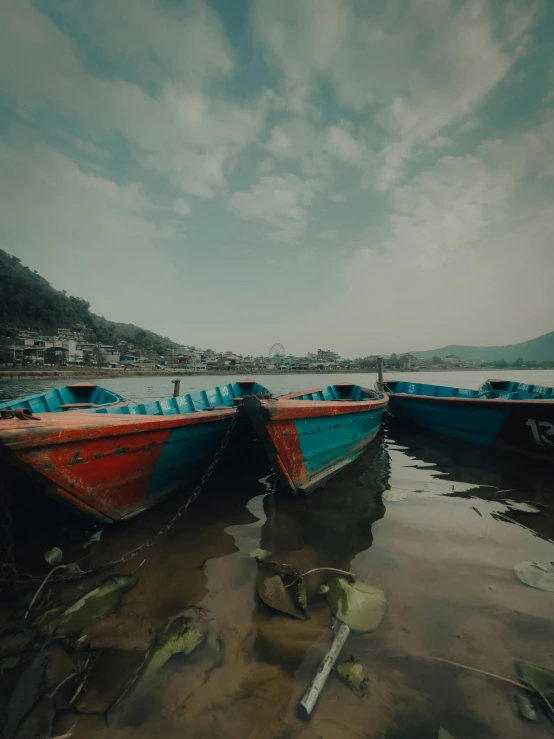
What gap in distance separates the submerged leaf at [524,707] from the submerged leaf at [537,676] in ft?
0.46

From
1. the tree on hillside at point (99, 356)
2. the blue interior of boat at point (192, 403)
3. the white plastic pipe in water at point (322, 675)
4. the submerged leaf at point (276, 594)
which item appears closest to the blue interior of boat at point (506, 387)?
the blue interior of boat at point (192, 403)

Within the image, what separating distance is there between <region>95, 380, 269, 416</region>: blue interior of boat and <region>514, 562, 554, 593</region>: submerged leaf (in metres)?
4.92

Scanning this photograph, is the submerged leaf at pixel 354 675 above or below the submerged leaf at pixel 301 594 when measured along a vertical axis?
above

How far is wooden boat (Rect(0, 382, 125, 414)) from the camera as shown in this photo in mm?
8234

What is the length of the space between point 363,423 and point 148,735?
6.73 meters

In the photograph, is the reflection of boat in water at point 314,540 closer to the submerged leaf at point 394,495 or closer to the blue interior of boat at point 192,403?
the submerged leaf at point 394,495

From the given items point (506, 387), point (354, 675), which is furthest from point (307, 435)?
point (506, 387)

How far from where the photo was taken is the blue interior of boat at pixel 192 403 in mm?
7305

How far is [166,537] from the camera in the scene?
4.59 meters

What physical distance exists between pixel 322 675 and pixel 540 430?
7818mm

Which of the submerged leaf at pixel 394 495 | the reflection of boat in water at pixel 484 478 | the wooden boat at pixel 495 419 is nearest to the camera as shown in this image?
the reflection of boat in water at pixel 484 478

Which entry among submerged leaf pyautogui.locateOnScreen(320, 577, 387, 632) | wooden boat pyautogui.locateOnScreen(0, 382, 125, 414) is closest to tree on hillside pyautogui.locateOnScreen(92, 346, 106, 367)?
wooden boat pyautogui.locateOnScreen(0, 382, 125, 414)

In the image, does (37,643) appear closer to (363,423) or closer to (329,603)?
(329,603)

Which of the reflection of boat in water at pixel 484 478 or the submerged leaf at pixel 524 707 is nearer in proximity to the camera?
the submerged leaf at pixel 524 707
